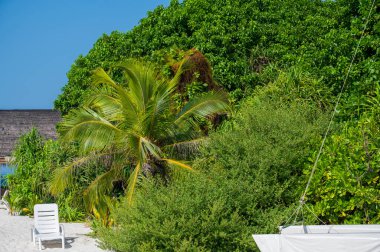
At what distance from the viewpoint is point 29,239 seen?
16891 mm

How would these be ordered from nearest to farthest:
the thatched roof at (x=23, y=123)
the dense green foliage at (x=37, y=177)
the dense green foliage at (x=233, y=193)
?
the dense green foliage at (x=233, y=193)
the dense green foliage at (x=37, y=177)
the thatched roof at (x=23, y=123)

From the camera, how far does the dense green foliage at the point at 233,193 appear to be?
1190 centimetres

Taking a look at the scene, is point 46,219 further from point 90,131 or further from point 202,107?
point 202,107

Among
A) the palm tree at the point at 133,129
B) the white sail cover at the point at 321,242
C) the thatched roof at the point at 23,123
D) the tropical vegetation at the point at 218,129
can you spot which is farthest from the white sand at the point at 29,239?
the thatched roof at the point at 23,123

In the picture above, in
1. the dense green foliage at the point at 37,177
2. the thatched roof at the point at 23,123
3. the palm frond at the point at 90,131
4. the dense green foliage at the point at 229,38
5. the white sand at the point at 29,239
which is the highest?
the dense green foliage at the point at 229,38

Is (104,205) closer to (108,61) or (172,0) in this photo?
(108,61)

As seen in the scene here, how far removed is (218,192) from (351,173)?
2355 millimetres

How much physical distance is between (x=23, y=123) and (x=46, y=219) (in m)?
18.3

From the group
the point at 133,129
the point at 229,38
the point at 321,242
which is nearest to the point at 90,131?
the point at 133,129

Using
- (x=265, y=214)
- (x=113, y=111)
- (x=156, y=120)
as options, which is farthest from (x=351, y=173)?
(x=113, y=111)

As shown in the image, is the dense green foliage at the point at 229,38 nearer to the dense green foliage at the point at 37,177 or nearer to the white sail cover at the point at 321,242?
the dense green foliage at the point at 37,177

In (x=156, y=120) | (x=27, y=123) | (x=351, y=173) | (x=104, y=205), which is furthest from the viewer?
(x=27, y=123)

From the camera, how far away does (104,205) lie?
58.9 feet

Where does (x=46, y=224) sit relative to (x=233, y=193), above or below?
below
